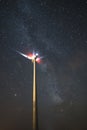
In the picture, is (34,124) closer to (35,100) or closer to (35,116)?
(35,116)

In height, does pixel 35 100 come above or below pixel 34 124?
above

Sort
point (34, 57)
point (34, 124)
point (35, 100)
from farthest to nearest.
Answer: point (34, 57), point (35, 100), point (34, 124)

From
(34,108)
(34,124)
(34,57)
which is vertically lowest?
(34,124)

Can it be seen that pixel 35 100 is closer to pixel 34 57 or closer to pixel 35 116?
pixel 35 116

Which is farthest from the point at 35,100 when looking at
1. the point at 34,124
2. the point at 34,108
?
the point at 34,124

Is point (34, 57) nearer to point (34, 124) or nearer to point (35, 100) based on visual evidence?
point (35, 100)

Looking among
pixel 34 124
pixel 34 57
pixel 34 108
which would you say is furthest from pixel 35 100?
pixel 34 57

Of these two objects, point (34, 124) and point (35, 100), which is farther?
point (35, 100)

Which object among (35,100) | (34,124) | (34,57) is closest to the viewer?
(34,124)

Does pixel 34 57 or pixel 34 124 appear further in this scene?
pixel 34 57
